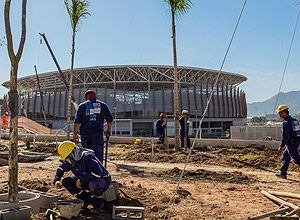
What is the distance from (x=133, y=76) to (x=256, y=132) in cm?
3878

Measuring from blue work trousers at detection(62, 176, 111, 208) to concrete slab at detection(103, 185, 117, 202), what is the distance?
272mm

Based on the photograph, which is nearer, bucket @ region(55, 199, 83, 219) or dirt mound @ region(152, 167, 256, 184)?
bucket @ region(55, 199, 83, 219)

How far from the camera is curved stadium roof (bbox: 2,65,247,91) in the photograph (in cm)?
5069

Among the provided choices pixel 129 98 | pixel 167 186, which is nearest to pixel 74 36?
pixel 167 186

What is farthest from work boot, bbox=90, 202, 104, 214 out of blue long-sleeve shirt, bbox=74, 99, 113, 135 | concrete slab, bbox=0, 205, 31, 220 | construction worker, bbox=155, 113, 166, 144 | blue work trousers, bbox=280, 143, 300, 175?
construction worker, bbox=155, 113, 166, 144

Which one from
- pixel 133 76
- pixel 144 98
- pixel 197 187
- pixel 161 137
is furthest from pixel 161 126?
pixel 133 76

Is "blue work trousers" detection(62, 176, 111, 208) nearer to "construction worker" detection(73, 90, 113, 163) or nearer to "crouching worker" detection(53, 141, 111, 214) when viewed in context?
"crouching worker" detection(53, 141, 111, 214)

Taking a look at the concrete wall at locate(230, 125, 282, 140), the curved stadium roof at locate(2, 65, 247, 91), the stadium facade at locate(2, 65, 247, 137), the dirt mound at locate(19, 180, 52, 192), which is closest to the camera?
the dirt mound at locate(19, 180, 52, 192)

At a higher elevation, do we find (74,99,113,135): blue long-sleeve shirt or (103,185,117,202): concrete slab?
(74,99,113,135): blue long-sleeve shirt

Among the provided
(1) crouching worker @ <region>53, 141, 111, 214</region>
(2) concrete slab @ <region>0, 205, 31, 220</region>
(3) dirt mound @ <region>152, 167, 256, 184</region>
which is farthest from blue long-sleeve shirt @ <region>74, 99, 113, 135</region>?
(3) dirt mound @ <region>152, 167, 256, 184</region>

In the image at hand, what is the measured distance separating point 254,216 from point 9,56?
4.39 meters

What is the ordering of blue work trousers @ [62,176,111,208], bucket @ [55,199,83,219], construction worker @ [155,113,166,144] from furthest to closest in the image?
1. construction worker @ [155,113,166,144]
2. blue work trousers @ [62,176,111,208]
3. bucket @ [55,199,83,219]

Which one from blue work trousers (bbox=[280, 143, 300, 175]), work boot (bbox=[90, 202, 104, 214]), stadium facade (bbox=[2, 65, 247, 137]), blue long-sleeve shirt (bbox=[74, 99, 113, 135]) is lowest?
work boot (bbox=[90, 202, 104, 214])

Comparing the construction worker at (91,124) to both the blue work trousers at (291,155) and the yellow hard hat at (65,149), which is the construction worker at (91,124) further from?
the blue work trousers at (291,155)
